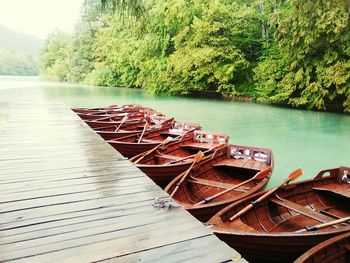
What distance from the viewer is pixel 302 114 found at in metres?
17.3

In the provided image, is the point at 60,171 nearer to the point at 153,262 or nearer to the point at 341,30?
the point at 153,262

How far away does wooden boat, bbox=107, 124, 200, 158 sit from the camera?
261 inches

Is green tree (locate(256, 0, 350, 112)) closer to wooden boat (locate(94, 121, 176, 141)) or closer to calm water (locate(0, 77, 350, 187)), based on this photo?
calm water (locate(0, 77, 350, 187))

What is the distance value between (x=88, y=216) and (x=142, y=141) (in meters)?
4.80

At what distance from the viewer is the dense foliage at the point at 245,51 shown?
17062 mm

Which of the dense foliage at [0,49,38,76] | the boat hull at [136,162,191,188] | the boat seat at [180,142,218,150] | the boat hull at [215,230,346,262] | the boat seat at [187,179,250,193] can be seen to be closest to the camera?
the boat hull at [215,230,346,262]

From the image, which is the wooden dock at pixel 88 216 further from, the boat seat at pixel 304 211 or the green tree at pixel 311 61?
→ the green tree at pixel 311 61

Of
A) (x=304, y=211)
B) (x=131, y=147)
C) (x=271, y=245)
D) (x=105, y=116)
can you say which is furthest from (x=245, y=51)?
(x=271, y=245)

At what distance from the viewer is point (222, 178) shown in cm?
580

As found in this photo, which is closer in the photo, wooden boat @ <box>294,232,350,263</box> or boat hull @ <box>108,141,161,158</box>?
wooden boat @ <box>294,232,350,263</box>

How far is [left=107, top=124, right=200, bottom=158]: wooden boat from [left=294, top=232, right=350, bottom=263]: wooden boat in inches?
168

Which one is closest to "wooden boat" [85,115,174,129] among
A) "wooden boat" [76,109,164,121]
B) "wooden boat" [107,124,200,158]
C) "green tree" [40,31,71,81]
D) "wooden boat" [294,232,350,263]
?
"wooden boat" [76,109,164,121]

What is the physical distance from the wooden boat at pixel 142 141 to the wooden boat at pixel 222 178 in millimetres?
1471

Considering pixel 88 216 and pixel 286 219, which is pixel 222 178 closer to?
pixel 286 219
